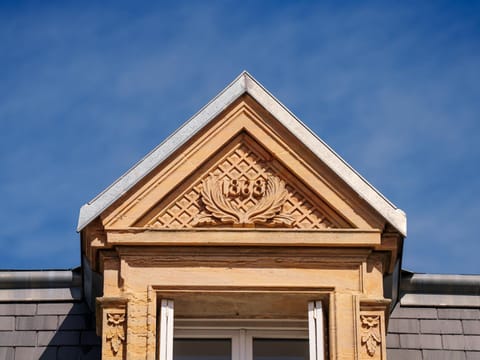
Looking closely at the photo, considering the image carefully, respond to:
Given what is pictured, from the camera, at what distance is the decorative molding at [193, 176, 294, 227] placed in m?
13.3

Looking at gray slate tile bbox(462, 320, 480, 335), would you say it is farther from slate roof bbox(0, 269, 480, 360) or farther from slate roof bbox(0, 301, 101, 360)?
slate roof bbox(0, 301, 101, 360)

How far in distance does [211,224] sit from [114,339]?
1419 mm

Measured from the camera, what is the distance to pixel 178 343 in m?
13.5

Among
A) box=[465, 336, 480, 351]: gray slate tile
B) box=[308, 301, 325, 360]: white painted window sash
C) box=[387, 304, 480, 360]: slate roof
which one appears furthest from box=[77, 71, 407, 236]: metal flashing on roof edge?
box=[465, 336, 480, 351]: gray slate tile

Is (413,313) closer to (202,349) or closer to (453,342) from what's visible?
(453,342)

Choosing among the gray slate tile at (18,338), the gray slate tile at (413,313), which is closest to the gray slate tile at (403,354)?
the gray slate tile at (413,313)

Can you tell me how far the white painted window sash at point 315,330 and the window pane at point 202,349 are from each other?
95cm

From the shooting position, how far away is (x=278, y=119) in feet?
44.9

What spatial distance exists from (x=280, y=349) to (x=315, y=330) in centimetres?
76

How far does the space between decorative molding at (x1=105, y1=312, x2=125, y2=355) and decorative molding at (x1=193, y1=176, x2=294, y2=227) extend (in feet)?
3.76

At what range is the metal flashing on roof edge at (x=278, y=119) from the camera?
521 inches

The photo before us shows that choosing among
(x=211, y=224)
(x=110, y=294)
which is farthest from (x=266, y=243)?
(x=110, y=294)

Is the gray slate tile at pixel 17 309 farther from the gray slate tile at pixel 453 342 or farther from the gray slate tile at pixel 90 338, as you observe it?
the gray slate tile at pixel 453 342

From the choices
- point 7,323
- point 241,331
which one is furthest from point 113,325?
point 7,323
